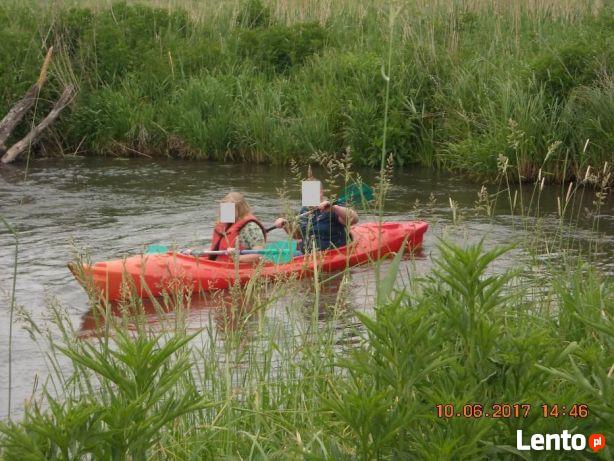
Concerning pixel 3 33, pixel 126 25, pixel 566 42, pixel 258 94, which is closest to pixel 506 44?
pixel 566 42

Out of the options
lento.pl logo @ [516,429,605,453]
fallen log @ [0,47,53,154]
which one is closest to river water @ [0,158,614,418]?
fallen log @ [0,47,53,154]

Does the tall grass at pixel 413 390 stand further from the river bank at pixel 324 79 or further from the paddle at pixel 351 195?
the river bank at pixel 324 79

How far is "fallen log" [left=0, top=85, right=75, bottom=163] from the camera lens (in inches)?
573

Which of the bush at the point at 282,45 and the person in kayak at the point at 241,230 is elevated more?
the bush at the point at 282,45

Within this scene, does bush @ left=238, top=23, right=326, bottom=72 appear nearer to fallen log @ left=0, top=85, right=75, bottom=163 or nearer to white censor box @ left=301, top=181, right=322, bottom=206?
fallen log @ left=0, top=85, right=75, bottom=163

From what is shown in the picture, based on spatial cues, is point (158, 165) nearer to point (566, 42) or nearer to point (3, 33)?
point (3, 33)

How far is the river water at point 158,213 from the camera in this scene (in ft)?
27.9

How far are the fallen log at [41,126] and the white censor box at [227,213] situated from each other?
23.7ft

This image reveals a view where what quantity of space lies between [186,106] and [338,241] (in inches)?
233

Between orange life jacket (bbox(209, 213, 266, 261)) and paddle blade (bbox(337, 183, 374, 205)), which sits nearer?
paddle blade (bbox(337, 183, 374, 205))

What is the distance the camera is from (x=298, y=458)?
133 inches

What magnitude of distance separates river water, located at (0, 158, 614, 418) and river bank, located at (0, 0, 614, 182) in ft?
1.44

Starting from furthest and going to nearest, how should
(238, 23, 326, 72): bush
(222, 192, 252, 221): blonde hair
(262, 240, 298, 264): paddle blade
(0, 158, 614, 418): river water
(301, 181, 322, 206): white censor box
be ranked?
1. (238, 23, 326, 72): bush
2. (222, 192, 252, 221): blonde hair
3. (0, 158, 614, 418): river water
4. (262, 240, 298, 264): paddle blade
5. (301, 181, 322, 206): white censor box

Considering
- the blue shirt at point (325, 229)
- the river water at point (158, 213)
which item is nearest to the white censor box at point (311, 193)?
the river water at point (158, 213)
